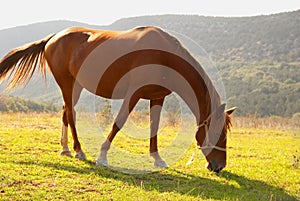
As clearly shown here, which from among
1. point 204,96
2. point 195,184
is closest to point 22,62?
point 204,96

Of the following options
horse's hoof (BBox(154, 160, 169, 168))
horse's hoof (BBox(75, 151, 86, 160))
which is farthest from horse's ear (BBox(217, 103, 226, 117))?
horse's hoof (BBox(75, 151, 86, 160))

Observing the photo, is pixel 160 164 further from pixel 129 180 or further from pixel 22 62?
pixel 22 62

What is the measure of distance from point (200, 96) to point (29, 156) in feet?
12.1

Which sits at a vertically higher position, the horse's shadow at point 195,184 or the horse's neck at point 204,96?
the horse's neck at point 204,96

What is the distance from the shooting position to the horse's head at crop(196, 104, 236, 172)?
22.0ft

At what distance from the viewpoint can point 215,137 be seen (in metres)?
6.78

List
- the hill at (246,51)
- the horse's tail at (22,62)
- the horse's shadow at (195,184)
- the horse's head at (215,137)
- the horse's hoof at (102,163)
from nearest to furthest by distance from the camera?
the horse's shadow at (195,184), the horse's head at (215,137), the horse's hoof at (102,163), the horse's tail at (22,62), the hill at (246,51)

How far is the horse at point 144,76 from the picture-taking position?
675 cm

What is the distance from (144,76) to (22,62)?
3299 millimetres

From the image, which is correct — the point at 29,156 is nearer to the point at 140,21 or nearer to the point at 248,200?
the point at 248,200

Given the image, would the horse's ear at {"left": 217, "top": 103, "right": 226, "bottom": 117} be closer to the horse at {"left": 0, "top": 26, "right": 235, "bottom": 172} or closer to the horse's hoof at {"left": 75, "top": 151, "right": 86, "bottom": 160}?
the horse at {"left": 0, "top": 26, "right": 235, "bottom": 172}

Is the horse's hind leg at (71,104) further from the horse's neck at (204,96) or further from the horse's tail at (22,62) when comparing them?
the horse's neck at (204,96)

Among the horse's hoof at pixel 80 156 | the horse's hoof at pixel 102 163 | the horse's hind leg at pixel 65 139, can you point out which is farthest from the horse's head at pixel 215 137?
the horse's hind leg at pixel 65 139

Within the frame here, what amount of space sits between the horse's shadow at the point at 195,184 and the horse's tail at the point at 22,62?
2.43 m
